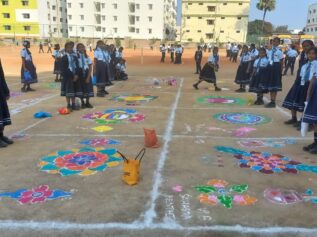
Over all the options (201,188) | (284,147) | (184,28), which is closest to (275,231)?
(201,188)

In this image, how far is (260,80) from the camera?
10336 mm

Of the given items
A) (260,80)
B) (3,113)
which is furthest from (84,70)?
(260,80)

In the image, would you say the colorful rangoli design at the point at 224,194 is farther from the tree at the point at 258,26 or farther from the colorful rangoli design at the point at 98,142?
the tree at the point at 258,26

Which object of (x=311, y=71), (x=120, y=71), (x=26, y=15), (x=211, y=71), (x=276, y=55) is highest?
(x=26, y=15)

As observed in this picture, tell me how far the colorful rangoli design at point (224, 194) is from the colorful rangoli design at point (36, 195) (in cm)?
173

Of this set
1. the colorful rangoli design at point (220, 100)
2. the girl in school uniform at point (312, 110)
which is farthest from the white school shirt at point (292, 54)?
the girl in school uniform at point (312, 110)

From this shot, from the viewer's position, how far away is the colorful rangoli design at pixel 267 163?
527 centimetres

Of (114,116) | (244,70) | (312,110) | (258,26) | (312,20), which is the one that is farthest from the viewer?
(258,26)

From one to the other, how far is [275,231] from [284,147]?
3107mm

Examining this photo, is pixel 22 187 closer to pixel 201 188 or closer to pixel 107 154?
pixel 107 154

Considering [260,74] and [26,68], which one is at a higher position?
[260,74]

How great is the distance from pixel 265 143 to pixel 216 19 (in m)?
77.5

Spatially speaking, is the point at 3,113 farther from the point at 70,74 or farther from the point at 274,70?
the point at 274,70

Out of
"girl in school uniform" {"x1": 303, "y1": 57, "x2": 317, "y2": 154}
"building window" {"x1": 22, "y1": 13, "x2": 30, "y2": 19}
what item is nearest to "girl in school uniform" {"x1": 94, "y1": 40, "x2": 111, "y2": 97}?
"girl in school uniform" {"x1": 303, "y1": 57, "x2": 317, "y2": 154}
